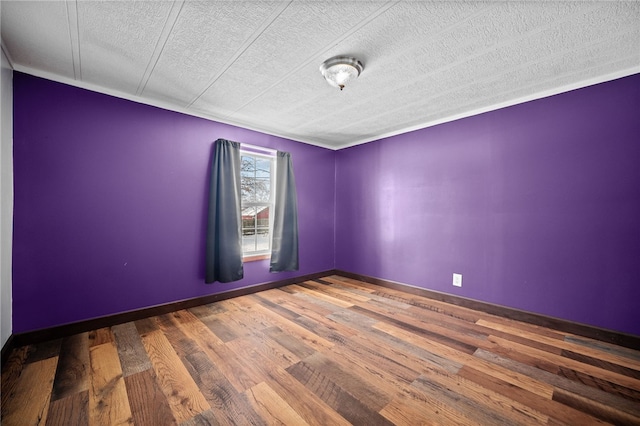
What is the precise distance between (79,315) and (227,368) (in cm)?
163

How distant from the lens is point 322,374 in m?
1.71

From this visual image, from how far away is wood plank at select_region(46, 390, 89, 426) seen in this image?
4.30ft

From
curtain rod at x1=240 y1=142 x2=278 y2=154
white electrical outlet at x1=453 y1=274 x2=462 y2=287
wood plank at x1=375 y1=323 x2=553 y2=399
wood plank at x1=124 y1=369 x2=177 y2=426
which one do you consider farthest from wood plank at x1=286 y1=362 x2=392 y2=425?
curtain rod at x1=240 y1=142 x2=278 y2=154

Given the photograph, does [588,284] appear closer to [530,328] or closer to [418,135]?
[530,328]

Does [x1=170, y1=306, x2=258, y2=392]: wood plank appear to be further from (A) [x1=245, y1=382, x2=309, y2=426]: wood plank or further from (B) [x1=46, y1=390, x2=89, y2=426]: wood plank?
(B) [x1=46, y1=390, x2=89, y2=426]: wood plank

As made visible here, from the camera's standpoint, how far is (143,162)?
2662 mm

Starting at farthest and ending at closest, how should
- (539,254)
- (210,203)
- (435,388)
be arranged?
(210,203)
(539,254)
(435,388)

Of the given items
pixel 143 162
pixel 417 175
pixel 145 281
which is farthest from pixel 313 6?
pixel 145 281

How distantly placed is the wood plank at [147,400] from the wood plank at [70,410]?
193mm

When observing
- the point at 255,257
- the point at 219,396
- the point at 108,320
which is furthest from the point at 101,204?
the point at 219,396

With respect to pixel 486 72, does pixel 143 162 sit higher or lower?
lower

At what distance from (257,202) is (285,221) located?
499 millimetres

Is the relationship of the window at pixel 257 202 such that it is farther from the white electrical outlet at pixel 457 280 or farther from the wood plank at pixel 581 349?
the wood plank at pixel 581 349

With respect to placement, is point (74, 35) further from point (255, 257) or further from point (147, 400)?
point (255, 257)
